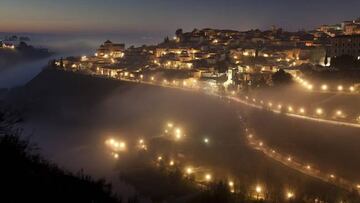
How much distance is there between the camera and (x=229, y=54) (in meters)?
49.8

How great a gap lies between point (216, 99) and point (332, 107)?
988 centimetres

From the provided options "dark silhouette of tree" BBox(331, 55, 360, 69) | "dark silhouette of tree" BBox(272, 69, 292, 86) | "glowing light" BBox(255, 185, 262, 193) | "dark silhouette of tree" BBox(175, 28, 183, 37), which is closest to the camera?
"glowing light" BBox(255, 185, 262, 193)

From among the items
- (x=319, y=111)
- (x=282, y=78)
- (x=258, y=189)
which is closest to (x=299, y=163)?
(x=258, y=189)

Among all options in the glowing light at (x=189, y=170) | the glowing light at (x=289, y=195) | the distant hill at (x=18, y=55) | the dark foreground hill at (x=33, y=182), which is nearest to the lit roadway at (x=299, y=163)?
the glowing light at (x=289, y=195)

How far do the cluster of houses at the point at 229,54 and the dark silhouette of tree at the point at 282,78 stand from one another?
4.59ft

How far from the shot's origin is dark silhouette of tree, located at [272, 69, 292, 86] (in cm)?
3338

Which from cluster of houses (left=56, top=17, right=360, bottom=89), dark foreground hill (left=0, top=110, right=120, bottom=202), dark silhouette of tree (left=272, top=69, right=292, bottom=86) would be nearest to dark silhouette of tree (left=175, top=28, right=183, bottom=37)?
cluster of houses (left=56, top=17, right=360, bottom=89)

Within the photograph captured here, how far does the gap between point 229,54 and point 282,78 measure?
16704mm

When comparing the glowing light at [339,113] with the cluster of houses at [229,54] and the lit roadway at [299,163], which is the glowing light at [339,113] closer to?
the lit roadway at [299,163]

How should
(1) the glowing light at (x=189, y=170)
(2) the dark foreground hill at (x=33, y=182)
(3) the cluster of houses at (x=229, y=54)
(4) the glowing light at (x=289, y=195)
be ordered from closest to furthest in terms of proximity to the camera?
(2) the dark foreground hill at (x=33, y=182), (4) the glowing light at (x=289, y=195), (1) the glowing light at (x=189, y=170), (3) the cluster of houses at (x=229, y=54)

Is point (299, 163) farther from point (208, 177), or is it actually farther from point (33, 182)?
point (33, 182)

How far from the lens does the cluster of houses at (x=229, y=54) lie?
39281 millimetres

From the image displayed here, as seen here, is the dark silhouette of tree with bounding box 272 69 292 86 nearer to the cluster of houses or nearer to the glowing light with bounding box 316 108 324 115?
the cluster of houses

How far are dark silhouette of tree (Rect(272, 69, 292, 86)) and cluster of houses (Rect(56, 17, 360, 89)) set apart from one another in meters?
1.40
